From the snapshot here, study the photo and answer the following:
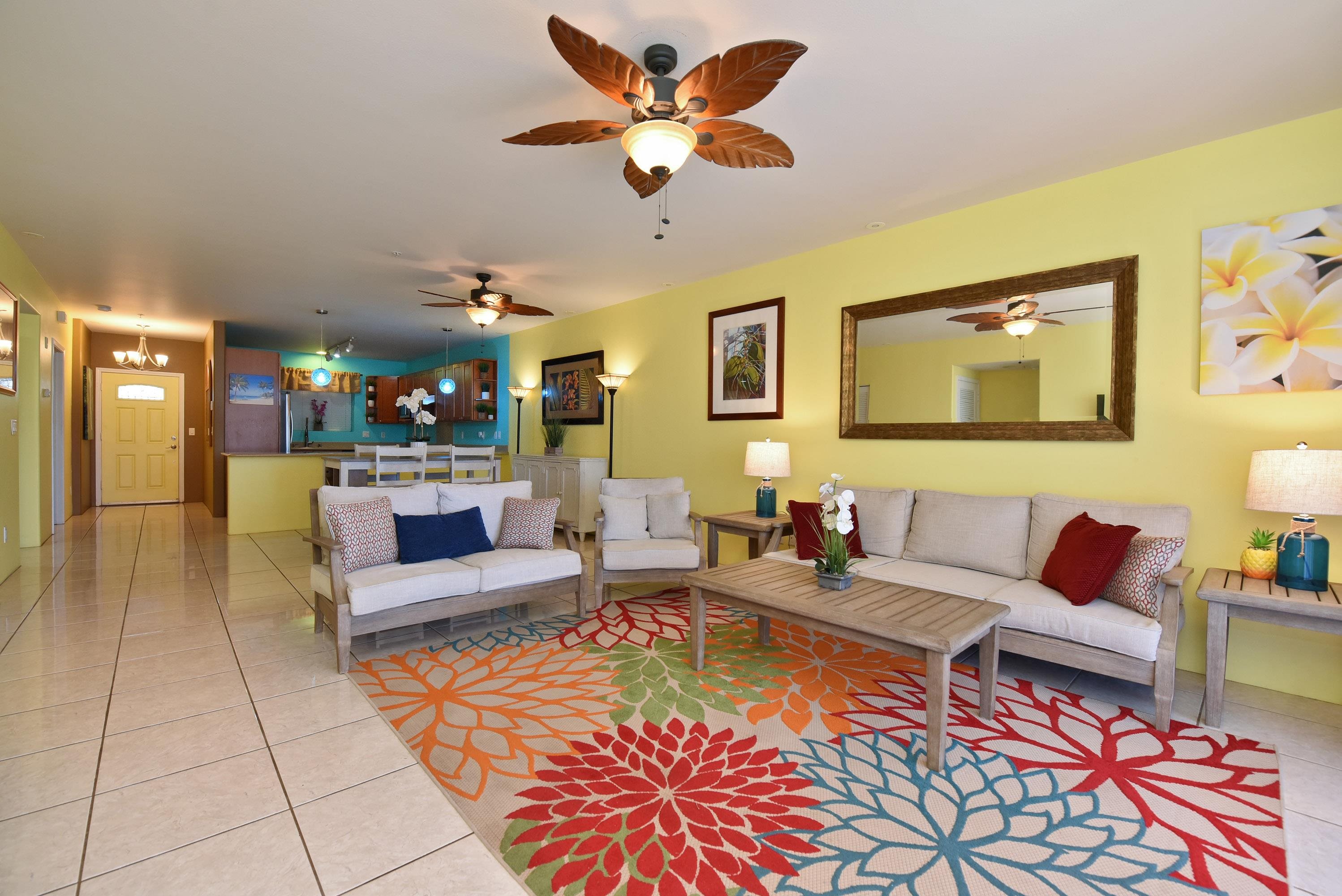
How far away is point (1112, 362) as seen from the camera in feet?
10.9

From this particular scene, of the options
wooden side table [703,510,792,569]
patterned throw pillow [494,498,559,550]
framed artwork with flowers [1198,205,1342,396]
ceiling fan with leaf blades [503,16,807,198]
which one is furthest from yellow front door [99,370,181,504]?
framed artwork with flowers [1198,205,1342,396]

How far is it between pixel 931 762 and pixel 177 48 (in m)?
3.96

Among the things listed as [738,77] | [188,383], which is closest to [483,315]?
[738,77]

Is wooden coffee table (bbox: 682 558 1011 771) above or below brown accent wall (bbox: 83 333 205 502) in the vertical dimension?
below

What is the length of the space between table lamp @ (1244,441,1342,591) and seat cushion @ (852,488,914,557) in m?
1.61

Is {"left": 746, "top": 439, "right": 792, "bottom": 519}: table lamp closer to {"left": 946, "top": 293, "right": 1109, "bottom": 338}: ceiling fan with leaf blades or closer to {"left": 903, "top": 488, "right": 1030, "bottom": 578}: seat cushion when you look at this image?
{"left": 903, "top": 488, "right": 1030, "bottom": 578}: seat cushion

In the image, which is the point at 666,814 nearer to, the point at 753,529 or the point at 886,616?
the point at 886,616

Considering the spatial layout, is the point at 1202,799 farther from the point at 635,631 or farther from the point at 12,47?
the point at 12,47

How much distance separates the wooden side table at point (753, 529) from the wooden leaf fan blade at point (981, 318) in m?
1.72

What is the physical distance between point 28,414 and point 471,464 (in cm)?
417

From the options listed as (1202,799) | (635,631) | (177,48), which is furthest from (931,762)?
(177,48)

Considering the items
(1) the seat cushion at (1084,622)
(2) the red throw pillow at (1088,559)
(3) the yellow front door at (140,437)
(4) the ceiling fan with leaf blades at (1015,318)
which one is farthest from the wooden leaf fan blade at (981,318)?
(3) the yellow front door at (140,437)

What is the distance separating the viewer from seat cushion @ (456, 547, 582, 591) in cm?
347

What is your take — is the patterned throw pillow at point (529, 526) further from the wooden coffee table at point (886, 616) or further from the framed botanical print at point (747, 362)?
the framed botanical print at point (747, 362)
